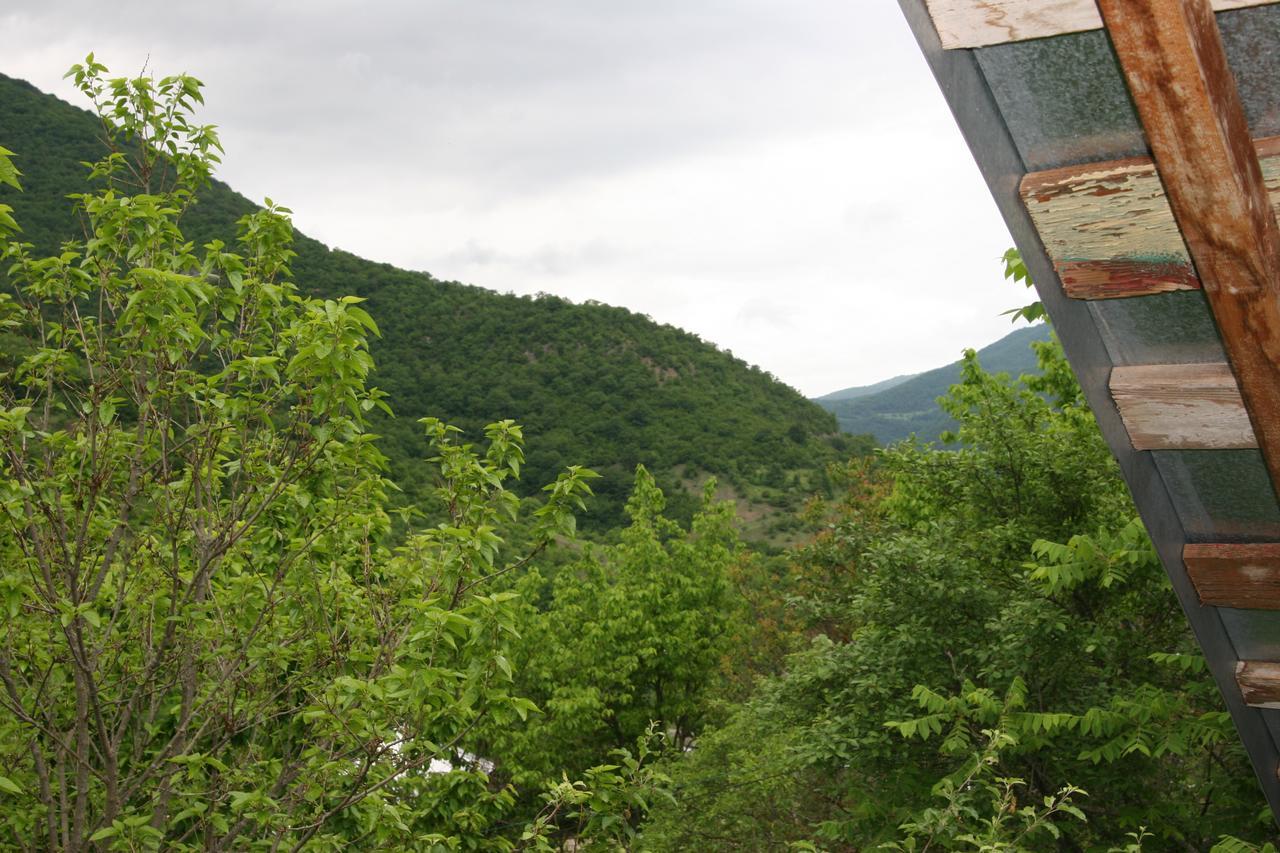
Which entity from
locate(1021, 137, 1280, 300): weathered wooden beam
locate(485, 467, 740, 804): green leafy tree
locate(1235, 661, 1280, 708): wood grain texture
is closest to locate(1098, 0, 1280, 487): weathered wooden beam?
locate(1021, 137, 1280, 300): weathered wooden beam

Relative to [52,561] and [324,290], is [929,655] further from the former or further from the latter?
[324,290]

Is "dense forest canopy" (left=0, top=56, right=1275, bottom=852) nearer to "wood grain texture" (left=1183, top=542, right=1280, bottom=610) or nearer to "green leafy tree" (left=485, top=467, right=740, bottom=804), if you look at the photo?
"wood grain texture" (left=1183, top=542, right=1280, bottom=610)

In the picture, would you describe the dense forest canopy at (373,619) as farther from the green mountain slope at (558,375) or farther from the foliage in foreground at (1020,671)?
the green mountain slope at (558,375)

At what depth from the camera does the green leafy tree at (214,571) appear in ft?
13.2

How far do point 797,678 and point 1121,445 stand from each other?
10072mm

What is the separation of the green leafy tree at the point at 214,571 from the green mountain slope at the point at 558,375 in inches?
1569

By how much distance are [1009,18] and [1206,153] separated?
273 mm

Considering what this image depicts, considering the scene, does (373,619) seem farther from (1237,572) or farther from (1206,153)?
(1206,153)

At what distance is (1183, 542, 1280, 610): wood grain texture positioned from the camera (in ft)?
5.66

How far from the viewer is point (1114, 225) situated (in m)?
1.26

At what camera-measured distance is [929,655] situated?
9938 millimetres

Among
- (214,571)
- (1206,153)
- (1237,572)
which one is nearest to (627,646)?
(214,571)

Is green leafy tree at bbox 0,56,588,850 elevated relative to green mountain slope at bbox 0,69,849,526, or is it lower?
lower

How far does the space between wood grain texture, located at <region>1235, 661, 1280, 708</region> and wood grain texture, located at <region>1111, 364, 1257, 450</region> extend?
744mm
